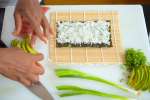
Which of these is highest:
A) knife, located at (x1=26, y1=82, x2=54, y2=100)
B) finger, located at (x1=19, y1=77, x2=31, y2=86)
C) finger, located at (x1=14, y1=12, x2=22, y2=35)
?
finger, located at (x1=14, y1=12, x2=22, y2=35)

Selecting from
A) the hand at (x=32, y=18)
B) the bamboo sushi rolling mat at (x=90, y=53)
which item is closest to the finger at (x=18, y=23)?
the hand at (x=32, y=18)

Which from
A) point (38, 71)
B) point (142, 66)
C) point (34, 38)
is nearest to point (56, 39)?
point (34, 38)

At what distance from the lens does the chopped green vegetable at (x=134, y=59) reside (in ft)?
3.10

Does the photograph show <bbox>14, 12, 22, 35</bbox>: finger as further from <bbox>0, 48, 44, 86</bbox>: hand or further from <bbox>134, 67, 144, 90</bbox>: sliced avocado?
<bbox>134, 67, 144, 90</bbox>: sliced avocado

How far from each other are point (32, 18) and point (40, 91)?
0.23 metres

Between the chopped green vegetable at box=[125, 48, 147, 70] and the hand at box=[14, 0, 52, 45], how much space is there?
0.88ft

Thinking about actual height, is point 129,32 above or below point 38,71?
above

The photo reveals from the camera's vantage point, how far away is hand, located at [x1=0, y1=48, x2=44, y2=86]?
0.83m

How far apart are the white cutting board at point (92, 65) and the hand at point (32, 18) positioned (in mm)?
61

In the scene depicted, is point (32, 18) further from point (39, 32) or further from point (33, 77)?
point (33, 77)

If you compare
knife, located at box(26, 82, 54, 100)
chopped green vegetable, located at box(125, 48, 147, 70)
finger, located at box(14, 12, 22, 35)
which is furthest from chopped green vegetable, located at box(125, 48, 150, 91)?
finger, located at box(14, 12, 22, 35)

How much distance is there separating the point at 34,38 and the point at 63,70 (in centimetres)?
15

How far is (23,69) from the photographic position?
2.77ft

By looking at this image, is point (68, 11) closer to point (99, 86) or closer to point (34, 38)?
point (34, 38)
